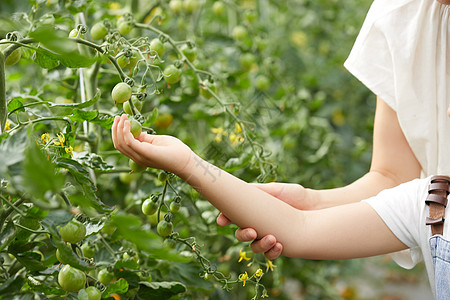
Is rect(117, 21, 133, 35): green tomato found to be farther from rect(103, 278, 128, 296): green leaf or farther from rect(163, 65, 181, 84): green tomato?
rect(103, 278, 128, 296): green leaf

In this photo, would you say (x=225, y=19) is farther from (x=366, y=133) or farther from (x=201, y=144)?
(x=366, y=133)

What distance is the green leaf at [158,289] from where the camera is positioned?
0.93 metres

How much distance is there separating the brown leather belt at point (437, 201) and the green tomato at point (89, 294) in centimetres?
53

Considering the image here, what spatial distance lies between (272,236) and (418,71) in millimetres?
476

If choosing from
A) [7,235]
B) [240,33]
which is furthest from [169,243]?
[240,33]

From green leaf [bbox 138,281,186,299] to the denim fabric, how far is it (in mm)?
411

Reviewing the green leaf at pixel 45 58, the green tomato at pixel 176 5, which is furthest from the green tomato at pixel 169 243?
the green tomato at pixel 176 5

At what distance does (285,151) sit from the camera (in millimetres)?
1854

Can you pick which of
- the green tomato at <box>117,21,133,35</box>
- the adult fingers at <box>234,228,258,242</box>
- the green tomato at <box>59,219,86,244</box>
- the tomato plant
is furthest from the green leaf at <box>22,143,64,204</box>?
the green tomato at <box>117,21,133,35</box>

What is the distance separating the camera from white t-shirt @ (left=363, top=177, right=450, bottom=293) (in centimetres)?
94

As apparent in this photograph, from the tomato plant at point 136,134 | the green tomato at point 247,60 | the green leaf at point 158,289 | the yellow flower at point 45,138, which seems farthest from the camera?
the green tomato at point 247,60

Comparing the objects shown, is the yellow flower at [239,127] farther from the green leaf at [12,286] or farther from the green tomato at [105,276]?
the green leaf at [12,286]

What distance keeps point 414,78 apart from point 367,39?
12 cm

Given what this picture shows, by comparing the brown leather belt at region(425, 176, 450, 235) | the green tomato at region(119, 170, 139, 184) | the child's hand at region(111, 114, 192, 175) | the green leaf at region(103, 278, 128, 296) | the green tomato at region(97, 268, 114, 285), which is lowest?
the green tomato at region(119, 170, 139, 184)
